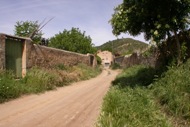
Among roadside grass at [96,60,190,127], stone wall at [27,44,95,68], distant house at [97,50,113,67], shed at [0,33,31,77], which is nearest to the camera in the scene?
roadside grass at [96,60,190,127]

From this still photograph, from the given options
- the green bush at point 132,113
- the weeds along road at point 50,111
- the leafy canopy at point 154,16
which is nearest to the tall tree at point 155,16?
the leafy canopy at point 154,16

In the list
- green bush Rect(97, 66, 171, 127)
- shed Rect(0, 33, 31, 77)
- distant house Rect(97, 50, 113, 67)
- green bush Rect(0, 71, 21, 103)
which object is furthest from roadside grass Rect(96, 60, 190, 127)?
distant house Rect(97, 50, 113, 67)

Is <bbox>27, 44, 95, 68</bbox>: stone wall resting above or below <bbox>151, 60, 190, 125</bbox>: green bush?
above

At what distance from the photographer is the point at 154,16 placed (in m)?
10.4

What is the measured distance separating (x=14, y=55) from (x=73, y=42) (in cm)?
3051

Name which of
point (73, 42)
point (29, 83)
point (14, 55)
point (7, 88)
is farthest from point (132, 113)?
point (73, 42)

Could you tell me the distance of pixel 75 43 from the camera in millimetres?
42188

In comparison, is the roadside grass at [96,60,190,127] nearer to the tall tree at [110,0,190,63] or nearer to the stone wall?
the tall tree at [110,0,190,63]

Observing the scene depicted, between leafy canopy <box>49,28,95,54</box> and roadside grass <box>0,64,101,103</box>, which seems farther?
leafy canopy <box>49,28,95,54</box>

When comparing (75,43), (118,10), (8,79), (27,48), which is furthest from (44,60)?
(75,43)

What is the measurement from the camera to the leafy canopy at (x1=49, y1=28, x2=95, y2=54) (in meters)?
41.9

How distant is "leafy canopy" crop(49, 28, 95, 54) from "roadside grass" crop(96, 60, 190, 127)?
3304 cm

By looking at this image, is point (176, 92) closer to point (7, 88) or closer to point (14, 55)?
point (7, 88)

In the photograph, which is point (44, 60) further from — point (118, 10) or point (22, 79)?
point (118, 10)
